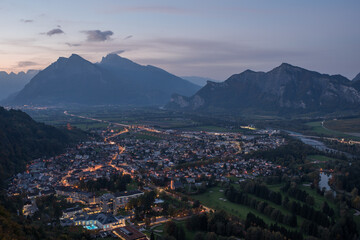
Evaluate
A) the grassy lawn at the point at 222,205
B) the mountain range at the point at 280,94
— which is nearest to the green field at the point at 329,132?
the mountain range at the point at 280,94

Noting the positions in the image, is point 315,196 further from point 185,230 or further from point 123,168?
point 123,168

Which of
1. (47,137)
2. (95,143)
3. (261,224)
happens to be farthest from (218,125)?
(261,224)

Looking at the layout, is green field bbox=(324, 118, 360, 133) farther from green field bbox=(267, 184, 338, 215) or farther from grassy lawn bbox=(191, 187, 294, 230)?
grassy lawn bbox=(191, 187, 294, 230)

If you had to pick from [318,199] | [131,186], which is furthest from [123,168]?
[318,199]

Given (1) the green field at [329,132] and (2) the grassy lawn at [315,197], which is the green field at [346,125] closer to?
(1) the green field at [329,132]

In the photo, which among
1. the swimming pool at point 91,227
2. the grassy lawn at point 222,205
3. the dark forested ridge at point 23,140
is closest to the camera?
the swimming pool at point 91,227

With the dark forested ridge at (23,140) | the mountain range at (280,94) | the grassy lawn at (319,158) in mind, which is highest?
the mountain range at (280,94)

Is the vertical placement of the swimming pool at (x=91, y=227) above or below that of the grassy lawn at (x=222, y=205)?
below

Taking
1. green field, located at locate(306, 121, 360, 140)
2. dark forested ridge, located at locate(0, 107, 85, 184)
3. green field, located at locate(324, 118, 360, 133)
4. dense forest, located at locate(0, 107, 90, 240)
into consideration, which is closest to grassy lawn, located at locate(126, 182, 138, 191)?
dense forest, located at locate(0, 107, 90, 240)
